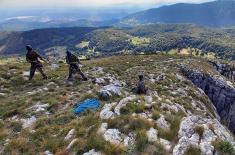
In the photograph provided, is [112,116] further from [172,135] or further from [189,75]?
[189,75]

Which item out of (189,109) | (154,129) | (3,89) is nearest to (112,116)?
(154,129)

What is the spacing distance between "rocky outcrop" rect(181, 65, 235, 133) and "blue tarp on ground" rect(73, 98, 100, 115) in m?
34.8

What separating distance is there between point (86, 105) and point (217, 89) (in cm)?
3931

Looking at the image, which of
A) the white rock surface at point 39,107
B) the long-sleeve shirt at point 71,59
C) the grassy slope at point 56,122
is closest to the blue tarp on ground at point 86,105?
the grassy slope at point 56,122

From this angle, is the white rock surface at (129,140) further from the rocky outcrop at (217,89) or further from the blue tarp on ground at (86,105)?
the rocky outcrop at (217,89)

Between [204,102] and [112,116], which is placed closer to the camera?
[112,116]

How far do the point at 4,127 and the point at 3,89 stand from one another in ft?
47.1

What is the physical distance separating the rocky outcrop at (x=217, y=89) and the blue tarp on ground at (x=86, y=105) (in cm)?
3485

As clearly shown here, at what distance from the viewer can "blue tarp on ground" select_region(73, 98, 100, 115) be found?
23.0m

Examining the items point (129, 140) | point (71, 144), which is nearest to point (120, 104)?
point (129, 140)

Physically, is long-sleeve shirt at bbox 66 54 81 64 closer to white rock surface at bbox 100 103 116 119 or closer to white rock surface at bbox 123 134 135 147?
white rock surface at bbox 100 103 116 119

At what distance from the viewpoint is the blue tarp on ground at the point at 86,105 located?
23.0m

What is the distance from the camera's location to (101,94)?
1049 inches

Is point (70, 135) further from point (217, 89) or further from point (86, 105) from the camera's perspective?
point (217, 89)
